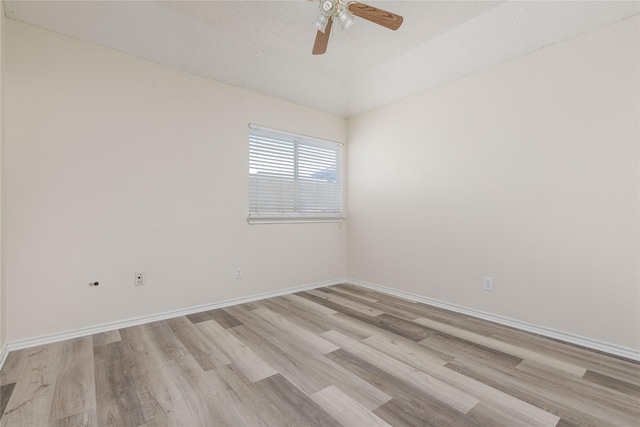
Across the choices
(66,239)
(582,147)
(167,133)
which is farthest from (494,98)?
(66,239)

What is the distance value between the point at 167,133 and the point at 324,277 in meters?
2.49

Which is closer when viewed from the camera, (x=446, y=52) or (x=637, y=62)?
(x=637, y=62)

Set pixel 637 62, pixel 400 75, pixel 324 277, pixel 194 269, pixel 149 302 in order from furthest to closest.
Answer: pixel 324 277 < pixel 400 75 < pixel 194 269 < pixel 149 302 < pixel 637 62

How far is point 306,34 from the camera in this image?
8.34ft

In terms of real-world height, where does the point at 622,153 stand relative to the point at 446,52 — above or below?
below

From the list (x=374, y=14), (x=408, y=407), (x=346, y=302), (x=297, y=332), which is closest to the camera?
(x=408, y=407)

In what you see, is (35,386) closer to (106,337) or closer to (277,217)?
(106,337)

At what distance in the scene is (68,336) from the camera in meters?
2.24

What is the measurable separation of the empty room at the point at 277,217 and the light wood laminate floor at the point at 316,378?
0.01 metres

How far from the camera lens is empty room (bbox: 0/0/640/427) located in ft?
5.35

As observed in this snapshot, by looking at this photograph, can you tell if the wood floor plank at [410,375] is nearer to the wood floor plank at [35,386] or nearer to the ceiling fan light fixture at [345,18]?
the wood floor plank at [35,386]

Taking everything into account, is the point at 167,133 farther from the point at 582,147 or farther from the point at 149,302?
the point at 582,147

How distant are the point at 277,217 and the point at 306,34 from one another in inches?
73.8

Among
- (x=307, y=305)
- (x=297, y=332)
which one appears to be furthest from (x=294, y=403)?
(x=307, y=305)
